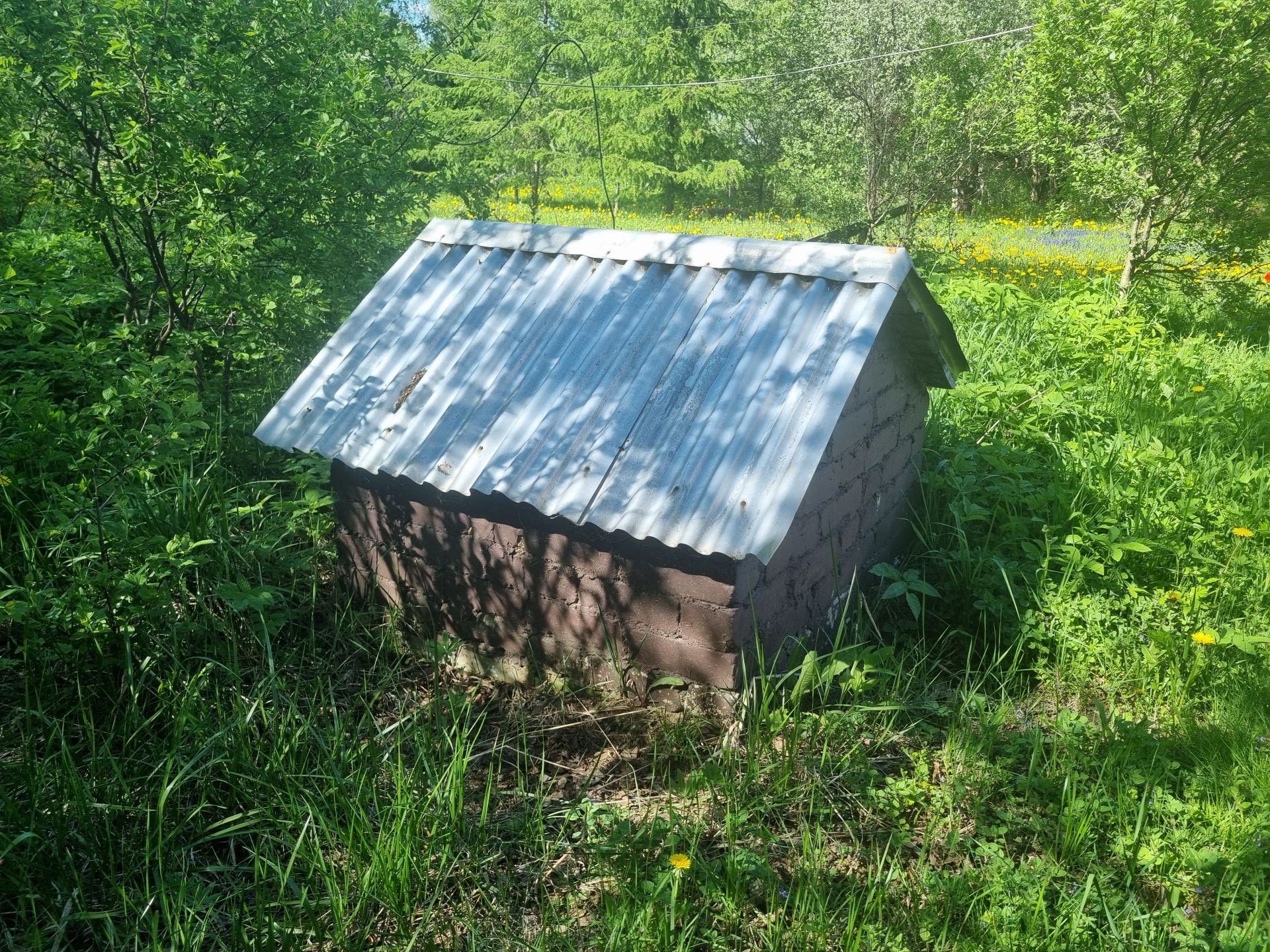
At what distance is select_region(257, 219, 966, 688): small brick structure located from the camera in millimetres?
3738

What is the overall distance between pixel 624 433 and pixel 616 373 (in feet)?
1.21

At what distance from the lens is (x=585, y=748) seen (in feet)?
12.9

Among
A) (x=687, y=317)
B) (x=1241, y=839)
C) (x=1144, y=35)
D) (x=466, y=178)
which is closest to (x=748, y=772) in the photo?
(x=1241, y=839)

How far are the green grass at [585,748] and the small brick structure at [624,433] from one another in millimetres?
296

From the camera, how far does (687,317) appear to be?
425 centimetres

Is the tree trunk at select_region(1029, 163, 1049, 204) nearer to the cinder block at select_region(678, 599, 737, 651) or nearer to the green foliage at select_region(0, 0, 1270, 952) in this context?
the green foliage at select_region(0, 0, 1270, 952)

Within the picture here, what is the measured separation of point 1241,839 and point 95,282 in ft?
19.1

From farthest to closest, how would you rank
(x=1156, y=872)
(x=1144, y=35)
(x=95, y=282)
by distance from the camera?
(x=1144, y=35), (x=95, y=282), (x=1156, y=872)

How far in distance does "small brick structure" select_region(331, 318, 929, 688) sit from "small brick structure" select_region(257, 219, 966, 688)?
0.01m

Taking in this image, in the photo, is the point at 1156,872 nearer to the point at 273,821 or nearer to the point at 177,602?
the point at 273,821

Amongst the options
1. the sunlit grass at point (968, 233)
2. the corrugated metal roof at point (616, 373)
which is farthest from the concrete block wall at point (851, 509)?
the sunlit grass at point (968, 233)

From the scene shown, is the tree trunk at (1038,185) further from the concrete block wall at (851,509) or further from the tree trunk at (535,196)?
the concrete block wall at (851,509)

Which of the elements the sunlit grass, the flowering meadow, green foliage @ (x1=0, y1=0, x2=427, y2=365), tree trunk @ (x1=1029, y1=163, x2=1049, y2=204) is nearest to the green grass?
the flowering meadow

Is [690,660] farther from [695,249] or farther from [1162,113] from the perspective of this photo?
[1162,113]
